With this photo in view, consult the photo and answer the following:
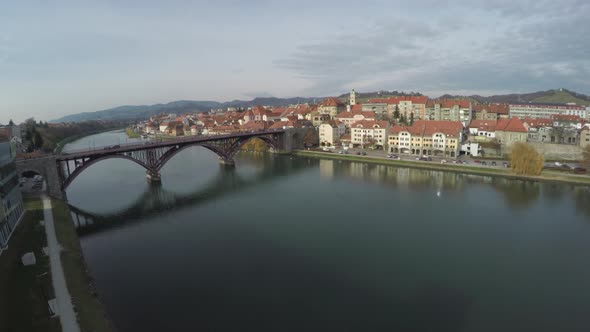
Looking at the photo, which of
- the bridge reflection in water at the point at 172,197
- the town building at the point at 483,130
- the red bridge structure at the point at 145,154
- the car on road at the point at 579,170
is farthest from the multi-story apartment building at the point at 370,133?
the car on road at the point at 579,170

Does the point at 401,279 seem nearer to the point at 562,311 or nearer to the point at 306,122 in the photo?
the point at 562,311

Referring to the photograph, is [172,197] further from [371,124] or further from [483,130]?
[483,130]

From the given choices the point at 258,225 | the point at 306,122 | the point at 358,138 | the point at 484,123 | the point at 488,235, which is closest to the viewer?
the point at 488,235

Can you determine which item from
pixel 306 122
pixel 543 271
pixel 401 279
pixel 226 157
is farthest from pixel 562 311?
pixel 306 122

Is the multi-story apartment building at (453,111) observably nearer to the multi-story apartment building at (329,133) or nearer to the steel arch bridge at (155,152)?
the multi-story apartment building at (329,133)

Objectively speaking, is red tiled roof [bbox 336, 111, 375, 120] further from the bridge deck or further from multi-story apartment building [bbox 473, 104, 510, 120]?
the bridge deck

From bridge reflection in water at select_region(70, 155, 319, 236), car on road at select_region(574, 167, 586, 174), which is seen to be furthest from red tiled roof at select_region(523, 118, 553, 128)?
bridge reflection in water at select_region(70, 155, 319, 236)
